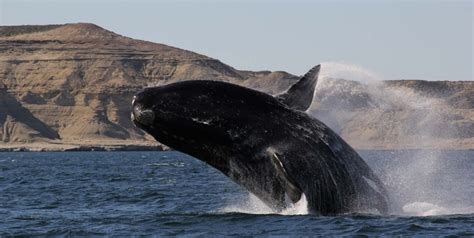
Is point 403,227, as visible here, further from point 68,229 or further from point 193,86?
point 68,229

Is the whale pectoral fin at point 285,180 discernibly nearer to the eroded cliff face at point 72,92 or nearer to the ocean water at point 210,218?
the ocean water at point 210,218

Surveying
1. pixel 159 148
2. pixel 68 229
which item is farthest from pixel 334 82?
pixel 159 148

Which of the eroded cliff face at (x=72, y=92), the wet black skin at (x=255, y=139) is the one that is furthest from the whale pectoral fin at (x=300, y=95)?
the eroded cliff face at (x=72, y=92)

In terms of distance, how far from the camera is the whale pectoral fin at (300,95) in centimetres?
1908

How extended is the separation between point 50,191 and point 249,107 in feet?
59.2

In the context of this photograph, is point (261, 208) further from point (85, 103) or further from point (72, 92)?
point (72, 92)

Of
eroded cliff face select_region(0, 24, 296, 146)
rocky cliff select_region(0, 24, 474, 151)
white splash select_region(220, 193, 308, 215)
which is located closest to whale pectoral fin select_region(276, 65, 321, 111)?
white splash select_region(220, 193, 308, 215)

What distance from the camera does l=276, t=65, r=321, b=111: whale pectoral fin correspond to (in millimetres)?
19078

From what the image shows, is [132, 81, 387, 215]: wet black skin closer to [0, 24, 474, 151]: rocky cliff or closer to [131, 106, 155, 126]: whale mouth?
[131, 106, 155, 126]: whale mouth

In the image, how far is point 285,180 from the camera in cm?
1864

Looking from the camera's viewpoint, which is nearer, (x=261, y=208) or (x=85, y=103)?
(x=261, y=208)

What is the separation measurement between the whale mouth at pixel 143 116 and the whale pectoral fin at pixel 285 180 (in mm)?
2182

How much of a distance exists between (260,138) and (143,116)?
209cm

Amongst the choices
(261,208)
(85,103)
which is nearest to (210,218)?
(261,208)
